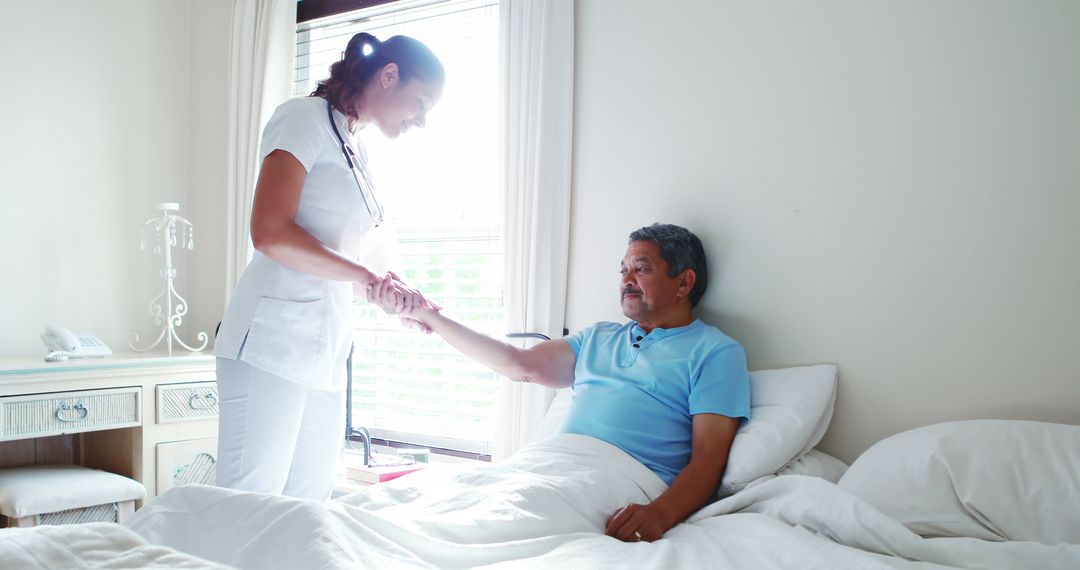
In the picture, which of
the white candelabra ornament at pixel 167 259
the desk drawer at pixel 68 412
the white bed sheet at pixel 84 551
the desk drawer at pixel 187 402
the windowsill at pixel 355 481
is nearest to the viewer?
the white bed sheet at pixel 84 551

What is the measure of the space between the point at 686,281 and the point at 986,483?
89cm

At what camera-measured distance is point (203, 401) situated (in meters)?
2.94

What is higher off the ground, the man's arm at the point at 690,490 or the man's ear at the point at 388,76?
the man's ear at the point at 388,76

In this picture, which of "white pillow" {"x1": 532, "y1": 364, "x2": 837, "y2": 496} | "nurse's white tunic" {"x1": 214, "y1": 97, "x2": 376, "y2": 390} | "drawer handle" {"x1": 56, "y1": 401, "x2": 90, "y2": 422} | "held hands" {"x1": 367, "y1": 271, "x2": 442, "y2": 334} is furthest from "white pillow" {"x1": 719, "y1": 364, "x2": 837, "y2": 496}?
"drawer handle" {"x1": 56, "y1": 401, "x2": 90, "y2": 422}

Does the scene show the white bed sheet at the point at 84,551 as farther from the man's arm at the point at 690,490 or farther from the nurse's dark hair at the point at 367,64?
the nurse's dark hair at the point at 367,64

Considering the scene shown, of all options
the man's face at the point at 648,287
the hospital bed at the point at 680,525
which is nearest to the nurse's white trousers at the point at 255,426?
the hospital bed at the point at 680,525

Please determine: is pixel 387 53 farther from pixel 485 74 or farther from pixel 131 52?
pixel 131 52

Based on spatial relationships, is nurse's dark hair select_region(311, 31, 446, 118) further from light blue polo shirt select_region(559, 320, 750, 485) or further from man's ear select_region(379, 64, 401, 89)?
light blue polo shirt select_region(559, 320, 750, 485)

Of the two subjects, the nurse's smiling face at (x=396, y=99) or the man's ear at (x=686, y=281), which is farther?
the man's ear at (x=686, y=281)

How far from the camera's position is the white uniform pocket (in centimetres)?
180

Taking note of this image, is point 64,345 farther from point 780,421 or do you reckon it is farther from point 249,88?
point 780,421

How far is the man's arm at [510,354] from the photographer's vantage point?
2195 millimetres

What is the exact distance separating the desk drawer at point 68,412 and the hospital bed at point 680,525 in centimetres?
155

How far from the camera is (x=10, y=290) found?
296 cm
